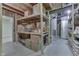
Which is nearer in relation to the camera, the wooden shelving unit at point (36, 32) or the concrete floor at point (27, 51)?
the concrete floor at point (27, 51)

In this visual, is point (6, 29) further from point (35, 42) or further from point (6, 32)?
point (35, 42)

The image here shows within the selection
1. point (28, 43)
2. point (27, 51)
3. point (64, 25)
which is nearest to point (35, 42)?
point (28, 43)

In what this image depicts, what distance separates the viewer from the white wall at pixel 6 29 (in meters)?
1.43

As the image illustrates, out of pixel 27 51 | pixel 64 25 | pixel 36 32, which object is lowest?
pixel 27 51

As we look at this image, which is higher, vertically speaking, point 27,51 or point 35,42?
point 35,42

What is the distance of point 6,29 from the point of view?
147 cm

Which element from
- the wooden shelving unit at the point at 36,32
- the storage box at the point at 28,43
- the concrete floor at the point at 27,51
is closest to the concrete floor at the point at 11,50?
the concrete floor at the point at 27,51

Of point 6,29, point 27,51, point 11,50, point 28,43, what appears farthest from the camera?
point 28,43

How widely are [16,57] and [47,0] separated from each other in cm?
99

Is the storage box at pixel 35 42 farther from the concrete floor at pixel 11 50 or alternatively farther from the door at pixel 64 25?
the door at pixel 64 25

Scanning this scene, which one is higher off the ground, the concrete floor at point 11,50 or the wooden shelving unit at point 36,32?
the wooden shelving unit at point 36,32

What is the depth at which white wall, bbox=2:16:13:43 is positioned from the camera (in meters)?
1.43

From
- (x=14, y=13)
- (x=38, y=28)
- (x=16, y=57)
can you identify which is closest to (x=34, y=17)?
(x=38, y=28)

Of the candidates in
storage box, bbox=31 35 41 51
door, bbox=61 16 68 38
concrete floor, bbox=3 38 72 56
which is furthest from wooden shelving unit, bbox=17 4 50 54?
door, bbox=61 16 68 38
